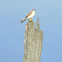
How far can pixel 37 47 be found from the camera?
1371 cm

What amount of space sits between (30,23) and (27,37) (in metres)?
0.44

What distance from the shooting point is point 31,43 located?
44.8 feet

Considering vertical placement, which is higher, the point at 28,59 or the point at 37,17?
the point at 37,17

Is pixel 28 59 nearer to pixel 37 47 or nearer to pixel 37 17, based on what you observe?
pixel 37 47

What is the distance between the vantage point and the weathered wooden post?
13633 millimetres

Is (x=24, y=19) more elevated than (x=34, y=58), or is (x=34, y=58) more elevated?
(x=24, y=19)

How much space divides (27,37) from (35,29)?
36cm

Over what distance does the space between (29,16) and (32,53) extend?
1.14 m

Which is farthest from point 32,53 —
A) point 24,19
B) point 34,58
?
point 24,19

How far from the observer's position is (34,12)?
1371 cm

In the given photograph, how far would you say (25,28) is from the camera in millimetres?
13664

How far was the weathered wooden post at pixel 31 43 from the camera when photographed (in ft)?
44.7

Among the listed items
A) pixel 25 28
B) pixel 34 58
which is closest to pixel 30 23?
pixel 25 28

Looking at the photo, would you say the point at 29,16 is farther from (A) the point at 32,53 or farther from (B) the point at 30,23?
(A) the point at 32,53
